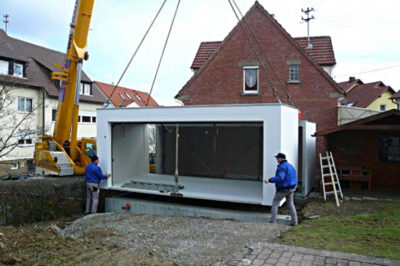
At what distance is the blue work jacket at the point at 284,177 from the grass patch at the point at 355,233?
3.19 ft

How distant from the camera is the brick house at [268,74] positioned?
17.9 m

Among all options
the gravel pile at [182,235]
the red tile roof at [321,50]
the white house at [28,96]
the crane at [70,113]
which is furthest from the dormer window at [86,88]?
the gravel pile at [182,235]

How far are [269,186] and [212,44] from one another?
1597cm

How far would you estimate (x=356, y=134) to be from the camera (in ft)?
41.0

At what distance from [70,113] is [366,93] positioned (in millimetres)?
40763

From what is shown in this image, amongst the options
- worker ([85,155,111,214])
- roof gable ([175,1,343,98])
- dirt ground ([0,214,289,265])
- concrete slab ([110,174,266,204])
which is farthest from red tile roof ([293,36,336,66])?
dirt ground ([0,214,289,265])

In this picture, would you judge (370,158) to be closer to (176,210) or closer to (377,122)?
(377,122)

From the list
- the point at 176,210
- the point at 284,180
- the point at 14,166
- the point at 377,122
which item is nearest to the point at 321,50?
the point at 377,122

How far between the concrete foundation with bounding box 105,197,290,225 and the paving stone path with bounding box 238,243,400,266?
3070 mm

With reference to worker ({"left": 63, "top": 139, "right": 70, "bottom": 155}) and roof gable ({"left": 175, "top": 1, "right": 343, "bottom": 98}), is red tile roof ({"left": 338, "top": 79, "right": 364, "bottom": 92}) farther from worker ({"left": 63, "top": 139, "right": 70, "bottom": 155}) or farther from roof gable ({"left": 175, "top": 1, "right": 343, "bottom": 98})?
worker ({"left": 63, "top": 139, "right": 70, "bottom": 155})

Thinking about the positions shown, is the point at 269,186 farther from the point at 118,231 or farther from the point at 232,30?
the point at 232,30

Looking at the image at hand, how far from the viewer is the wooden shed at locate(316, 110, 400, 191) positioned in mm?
11812

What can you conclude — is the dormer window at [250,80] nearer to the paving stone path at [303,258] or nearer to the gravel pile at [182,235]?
the gravel pile at [182,235]

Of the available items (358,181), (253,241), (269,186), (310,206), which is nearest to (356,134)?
(358,181)
